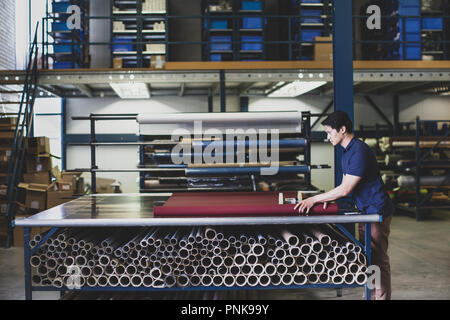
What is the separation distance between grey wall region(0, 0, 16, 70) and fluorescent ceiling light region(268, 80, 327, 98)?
6.94 metres

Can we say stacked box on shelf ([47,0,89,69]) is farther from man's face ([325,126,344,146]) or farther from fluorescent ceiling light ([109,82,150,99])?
man's face ([325,126,344,146])

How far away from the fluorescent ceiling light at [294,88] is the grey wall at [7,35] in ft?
22.8

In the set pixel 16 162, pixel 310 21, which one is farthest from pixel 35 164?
pixel 310 21

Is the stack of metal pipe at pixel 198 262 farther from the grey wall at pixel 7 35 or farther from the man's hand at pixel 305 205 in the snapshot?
the grey wall at pixel 7 35

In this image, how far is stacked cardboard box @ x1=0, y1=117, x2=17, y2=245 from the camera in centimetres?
708

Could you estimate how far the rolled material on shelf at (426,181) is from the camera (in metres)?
8.99

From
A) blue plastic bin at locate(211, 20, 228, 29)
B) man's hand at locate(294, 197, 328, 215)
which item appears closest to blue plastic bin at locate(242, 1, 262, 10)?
blue plastic bin at locate(211, 20, 228, 29)

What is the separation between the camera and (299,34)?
9.64 meters

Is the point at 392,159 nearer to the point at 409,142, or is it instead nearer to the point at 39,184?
the point at 409,142

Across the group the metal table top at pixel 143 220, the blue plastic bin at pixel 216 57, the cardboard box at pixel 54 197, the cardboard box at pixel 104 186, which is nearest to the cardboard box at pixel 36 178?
the cardboard box at pixel 54 197

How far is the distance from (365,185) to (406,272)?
2395 mm

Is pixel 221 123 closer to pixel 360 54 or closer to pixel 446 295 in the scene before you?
pixel 446 295

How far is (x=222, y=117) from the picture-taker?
463 centimetres

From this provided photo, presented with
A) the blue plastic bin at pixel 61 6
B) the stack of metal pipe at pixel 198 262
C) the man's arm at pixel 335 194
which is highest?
the blue plastic bin at pixel 61 6
